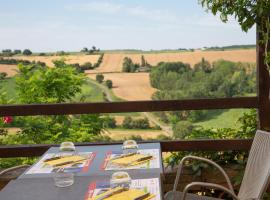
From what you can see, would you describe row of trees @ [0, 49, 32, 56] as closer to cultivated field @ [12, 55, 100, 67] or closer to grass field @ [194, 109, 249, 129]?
cultivated field @ [12, 55, 100, 67]

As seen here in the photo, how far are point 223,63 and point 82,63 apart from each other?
1352 mm

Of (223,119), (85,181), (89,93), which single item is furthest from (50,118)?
(85,181)

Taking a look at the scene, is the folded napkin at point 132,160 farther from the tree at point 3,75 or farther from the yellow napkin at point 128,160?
the tree at point 3,75

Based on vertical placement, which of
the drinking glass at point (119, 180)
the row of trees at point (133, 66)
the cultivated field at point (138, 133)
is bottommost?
the cultivated field at point (138, 133)

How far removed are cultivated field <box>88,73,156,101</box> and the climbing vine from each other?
0.96 metres

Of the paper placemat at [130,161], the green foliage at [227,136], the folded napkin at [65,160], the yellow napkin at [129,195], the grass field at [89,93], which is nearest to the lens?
the yellow napkin at [129,195]

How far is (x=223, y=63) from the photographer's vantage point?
4.29 m

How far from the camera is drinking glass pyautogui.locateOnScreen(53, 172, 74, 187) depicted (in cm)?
215

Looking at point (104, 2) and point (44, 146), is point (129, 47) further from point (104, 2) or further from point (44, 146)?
point (44, 146)

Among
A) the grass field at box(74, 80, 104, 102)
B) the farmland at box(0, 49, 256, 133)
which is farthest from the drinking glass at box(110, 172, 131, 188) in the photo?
the grass field at box(74, 80, 104, 102)

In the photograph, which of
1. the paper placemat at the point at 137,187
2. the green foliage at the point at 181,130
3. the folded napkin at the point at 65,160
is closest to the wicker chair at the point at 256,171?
the paper placemat at the point at 137,187

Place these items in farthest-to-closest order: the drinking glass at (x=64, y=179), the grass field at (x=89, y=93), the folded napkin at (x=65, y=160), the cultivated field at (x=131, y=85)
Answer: the grass field at (x=89, y=93) → the cultivated field at (x=131, y=85) → the folded napkin at (x=65, y=160) → the drinking glass at (x=64, y=179)

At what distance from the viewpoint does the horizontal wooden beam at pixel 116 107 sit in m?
3.73

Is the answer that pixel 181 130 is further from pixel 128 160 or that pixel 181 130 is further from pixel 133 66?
pixel 128 160
